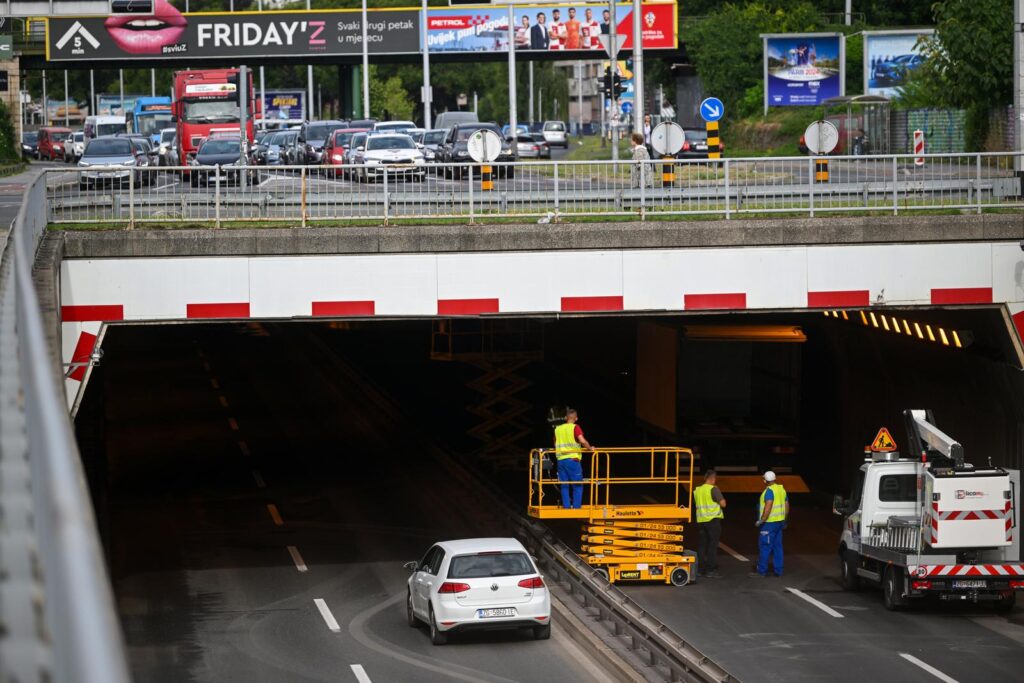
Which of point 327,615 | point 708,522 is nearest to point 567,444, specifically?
point 708,522

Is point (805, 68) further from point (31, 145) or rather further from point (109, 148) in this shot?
point (31, 145)

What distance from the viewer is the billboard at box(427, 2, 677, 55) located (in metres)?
68.4

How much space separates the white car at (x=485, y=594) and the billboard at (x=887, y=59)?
151 ft

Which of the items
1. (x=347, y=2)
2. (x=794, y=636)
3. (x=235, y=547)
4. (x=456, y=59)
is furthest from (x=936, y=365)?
(x=347, y=2)

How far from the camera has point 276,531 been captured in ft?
88.9

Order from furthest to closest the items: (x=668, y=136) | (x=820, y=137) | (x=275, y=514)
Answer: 1. (x=275, y=514)
2. (x=668, y=136)
3. (x=820, y=137)

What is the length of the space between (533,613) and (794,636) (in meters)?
3.47

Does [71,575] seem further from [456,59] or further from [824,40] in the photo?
[456,59]

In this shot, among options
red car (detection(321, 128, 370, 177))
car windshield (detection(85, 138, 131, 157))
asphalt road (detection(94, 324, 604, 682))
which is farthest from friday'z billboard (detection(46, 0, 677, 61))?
asphalt road (detection(94, 324, 604, 682))

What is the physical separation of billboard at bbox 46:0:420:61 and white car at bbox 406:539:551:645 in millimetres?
49620

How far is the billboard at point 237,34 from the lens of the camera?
66875 millimetres

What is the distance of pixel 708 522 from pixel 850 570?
91.8 inches

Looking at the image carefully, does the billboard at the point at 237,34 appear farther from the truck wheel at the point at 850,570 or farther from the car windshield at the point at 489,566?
the car windshield at the point at 489,566

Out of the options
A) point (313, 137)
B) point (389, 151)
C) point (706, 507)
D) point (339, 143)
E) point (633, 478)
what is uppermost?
point (313, 137)
